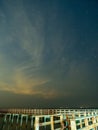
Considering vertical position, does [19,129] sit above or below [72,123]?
below

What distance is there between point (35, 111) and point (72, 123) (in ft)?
115

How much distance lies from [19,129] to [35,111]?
18.4ft

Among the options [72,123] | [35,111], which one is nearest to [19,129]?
[35,111]

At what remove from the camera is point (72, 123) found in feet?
14.7

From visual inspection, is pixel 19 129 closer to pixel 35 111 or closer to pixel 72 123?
pixel 35 111

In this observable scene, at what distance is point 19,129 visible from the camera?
123 ft

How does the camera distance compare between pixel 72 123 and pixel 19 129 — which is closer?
pixel 72 123

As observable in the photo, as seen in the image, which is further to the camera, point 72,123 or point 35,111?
point 35,111

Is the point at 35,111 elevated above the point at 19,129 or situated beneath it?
elevated above

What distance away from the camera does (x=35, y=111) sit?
37969 millimetres

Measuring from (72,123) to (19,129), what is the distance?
120 feet
